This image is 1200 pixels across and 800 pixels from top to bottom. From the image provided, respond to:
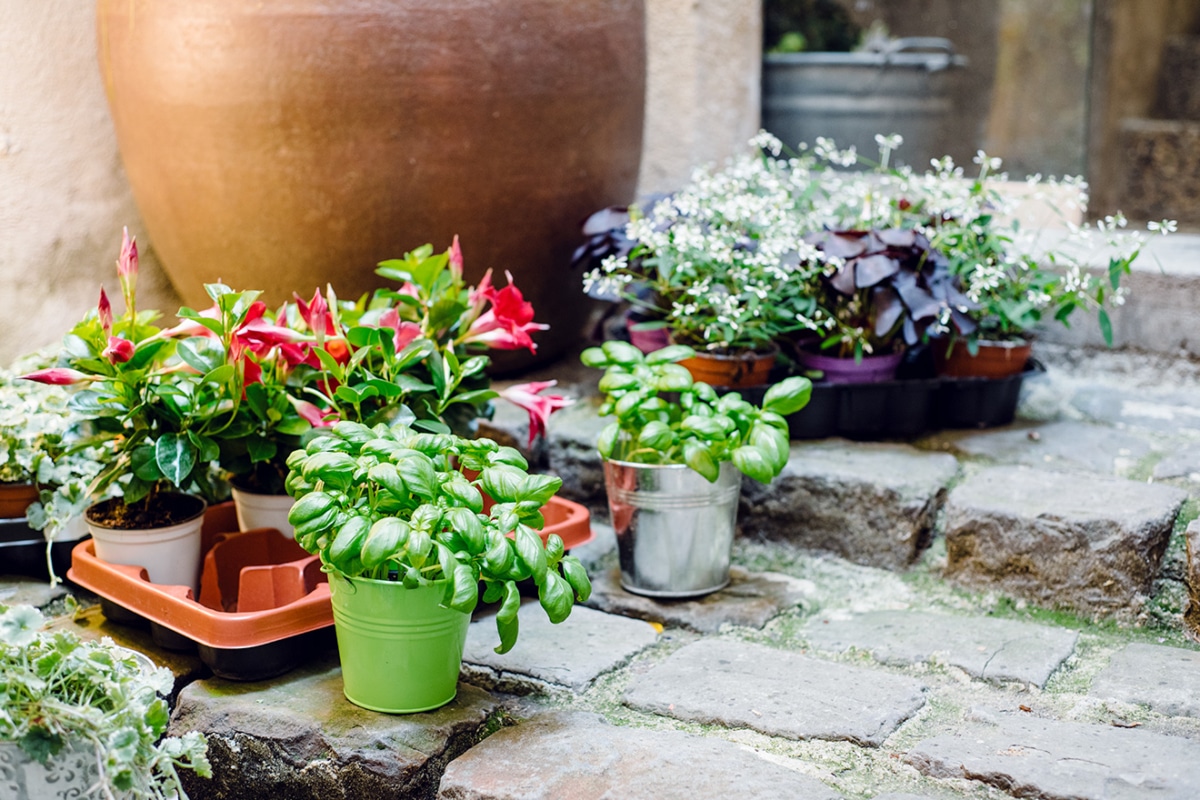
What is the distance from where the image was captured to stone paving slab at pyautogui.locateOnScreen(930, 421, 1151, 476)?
204 cm

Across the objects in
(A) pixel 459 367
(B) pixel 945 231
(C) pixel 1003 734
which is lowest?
(C) pixel 1003 734

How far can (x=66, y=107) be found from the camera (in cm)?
244

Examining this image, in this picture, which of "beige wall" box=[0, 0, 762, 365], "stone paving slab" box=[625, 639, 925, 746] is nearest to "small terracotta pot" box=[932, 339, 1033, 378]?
"stone paving slab" box=[625, 639, 925, 746]

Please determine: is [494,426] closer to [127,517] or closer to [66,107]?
[127,517]

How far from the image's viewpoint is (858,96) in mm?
3381

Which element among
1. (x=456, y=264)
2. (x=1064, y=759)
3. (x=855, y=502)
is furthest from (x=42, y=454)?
(x=1064, y=759)

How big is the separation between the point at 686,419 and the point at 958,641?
497 mm

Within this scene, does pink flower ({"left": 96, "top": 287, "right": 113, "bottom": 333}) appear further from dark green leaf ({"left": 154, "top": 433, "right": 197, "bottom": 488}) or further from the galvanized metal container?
the galvanized metal container

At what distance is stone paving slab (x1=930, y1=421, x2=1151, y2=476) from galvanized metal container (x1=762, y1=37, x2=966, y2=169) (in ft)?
4.69

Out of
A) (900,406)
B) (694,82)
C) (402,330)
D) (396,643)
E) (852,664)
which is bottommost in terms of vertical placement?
(852,664)

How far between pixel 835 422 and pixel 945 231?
397 mm

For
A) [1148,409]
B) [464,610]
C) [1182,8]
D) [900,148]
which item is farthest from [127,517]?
[1182,8]

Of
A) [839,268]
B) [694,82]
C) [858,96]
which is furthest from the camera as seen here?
[858,96]

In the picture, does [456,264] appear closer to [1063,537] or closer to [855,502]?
[855,502]
